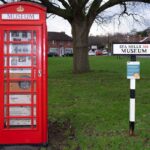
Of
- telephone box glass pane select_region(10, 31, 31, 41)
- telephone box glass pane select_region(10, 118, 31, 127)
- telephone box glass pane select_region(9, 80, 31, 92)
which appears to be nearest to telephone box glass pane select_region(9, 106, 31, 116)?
telephone box glass pane select_region(10, 118, 31, 127)

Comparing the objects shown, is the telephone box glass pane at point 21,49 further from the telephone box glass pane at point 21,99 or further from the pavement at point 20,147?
the pavement at point 20,147

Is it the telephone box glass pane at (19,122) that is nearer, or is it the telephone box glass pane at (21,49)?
the telephone box glass pane at (21,49)

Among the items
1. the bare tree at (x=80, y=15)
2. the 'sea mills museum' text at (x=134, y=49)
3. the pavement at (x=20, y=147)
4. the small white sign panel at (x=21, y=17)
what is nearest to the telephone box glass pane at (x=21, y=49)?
the small white sign panel at (x=21, y=17)

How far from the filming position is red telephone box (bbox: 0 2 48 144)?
24.4 feet

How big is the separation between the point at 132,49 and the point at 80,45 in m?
20.5

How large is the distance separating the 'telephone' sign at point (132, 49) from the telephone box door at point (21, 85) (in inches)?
61.0

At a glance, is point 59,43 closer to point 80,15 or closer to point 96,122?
point 80,15

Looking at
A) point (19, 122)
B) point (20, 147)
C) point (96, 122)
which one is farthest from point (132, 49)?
point (20, 147)

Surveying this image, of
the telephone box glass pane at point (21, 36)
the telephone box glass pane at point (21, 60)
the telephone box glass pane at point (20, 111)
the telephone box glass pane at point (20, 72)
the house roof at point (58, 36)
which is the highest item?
the house roof at point (58, 36)

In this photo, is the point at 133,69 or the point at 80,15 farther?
the point at 80,15

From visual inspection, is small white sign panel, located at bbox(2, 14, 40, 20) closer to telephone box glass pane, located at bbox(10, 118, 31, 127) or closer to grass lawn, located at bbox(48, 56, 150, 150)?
telephone box glass pane, located at bbox(10, 118, 31, 127)

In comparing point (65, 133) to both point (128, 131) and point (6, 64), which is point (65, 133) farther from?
point (6, 64)

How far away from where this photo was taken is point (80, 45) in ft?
94.1

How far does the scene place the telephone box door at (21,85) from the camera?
748cm
